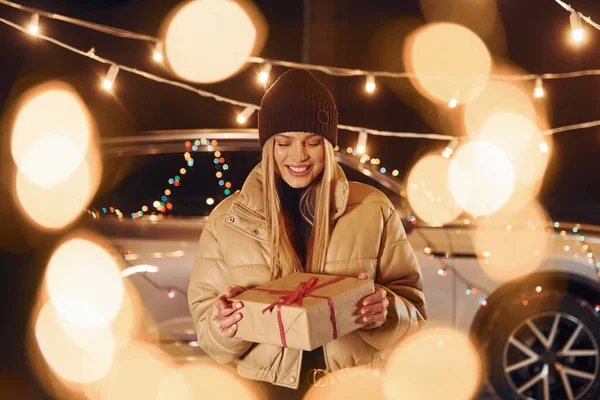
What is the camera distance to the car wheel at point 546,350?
3.38 metres

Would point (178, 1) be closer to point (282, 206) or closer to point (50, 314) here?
point (50, 314)

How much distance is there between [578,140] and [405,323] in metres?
3.67

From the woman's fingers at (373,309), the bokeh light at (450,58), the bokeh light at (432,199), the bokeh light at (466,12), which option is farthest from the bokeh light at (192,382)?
the bokeh light at (466,12)

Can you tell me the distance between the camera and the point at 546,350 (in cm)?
340

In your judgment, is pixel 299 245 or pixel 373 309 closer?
pixel 373 309

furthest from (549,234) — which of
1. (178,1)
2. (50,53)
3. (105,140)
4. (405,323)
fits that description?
(50,53)

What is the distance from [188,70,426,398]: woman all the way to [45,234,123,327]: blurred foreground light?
4.79 feet

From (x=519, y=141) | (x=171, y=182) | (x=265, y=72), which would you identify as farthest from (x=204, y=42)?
(x=519, y=141)

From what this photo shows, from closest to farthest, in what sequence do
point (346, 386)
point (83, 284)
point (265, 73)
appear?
point (346, 386) < point (83, 284) < point (265, 73)

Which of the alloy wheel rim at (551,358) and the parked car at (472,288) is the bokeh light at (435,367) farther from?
the alloy wheel rim at (551,358)

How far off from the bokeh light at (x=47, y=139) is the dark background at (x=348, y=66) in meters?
0.14

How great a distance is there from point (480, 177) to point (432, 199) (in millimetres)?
525

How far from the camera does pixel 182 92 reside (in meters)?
5.03

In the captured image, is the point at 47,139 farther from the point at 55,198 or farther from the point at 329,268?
the point at 329,268
